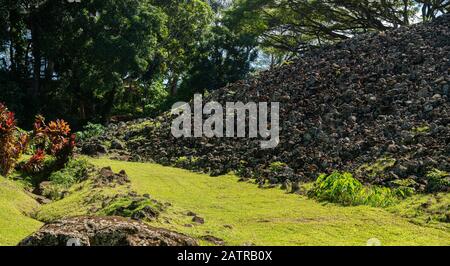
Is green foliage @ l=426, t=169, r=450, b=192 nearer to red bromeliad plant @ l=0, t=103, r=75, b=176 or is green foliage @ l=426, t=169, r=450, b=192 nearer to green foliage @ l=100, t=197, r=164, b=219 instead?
green foliage @ l=100, t=197, r=164, b=219

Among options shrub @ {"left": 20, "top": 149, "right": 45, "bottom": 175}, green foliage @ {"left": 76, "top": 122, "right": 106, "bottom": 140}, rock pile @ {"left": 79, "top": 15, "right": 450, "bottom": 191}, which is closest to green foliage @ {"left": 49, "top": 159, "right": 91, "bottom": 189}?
shrub @ {"left": 20, "top": 149, "right": 45, "bottom": 175}

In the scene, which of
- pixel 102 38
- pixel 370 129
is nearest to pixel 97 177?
pixel 370 129

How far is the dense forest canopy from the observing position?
2212 centimetres

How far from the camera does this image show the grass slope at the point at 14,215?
18.8ft

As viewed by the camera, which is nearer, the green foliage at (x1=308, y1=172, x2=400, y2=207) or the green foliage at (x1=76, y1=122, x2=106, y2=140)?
the green foliage at (x1=308, y1=172, x2=400, y2=207)

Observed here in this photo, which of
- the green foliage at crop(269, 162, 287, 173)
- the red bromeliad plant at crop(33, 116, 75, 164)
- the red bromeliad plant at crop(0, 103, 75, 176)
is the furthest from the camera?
the red bromeliad plant at crop(33, 116, 75, 164)

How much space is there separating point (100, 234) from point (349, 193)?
517 centimetres

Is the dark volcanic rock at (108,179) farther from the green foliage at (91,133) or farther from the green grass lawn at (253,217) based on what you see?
the green foliage at (91,133)

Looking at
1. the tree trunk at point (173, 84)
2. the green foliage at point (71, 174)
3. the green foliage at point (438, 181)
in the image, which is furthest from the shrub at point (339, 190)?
the tree trunk at point (173, 84)

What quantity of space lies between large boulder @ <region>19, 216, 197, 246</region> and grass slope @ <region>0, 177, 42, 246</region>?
1.47 metres

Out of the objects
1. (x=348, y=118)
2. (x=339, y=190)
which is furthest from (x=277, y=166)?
(x=339, y=190)

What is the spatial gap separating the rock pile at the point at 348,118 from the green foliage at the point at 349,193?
2.23 feet

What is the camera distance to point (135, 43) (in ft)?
73.3

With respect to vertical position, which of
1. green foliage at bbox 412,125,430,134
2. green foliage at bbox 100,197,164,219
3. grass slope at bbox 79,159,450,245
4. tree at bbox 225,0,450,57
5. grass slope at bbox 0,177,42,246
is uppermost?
tree at bbox 225,0,450,57
